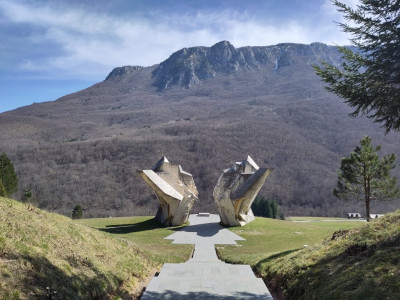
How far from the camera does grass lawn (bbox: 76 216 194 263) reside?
49.9 feet

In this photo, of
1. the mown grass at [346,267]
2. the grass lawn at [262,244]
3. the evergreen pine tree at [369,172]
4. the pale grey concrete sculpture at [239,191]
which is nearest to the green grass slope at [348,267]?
the mown grass at [346,267]

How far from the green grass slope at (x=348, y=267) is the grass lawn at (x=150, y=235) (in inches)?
191

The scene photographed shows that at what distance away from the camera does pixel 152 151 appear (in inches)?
3797

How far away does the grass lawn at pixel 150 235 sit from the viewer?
1522 cm

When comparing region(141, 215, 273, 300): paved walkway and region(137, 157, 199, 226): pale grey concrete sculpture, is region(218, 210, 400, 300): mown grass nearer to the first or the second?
region(141, 215, 273, 300): paved walkway

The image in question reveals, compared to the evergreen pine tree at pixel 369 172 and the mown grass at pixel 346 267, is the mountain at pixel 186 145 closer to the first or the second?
the evergreen pine tree at pixel 369 172

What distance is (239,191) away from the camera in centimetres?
2706

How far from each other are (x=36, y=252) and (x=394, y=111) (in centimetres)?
897

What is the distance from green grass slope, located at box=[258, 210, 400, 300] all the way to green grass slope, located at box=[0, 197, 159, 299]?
400 cm

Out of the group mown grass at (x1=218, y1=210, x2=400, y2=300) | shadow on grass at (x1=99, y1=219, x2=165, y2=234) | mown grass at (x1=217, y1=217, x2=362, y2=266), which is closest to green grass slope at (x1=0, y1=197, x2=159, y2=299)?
mown grass at (x1=218, y1=210, x2=400, y2=300)

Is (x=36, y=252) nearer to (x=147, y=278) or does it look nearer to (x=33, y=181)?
(x=147, y=278)

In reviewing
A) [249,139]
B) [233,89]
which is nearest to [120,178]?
[249,139]

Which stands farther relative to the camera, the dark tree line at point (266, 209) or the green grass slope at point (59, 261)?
the dark tree line at point (266, 209)

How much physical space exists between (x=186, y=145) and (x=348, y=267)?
97665 millimetres
